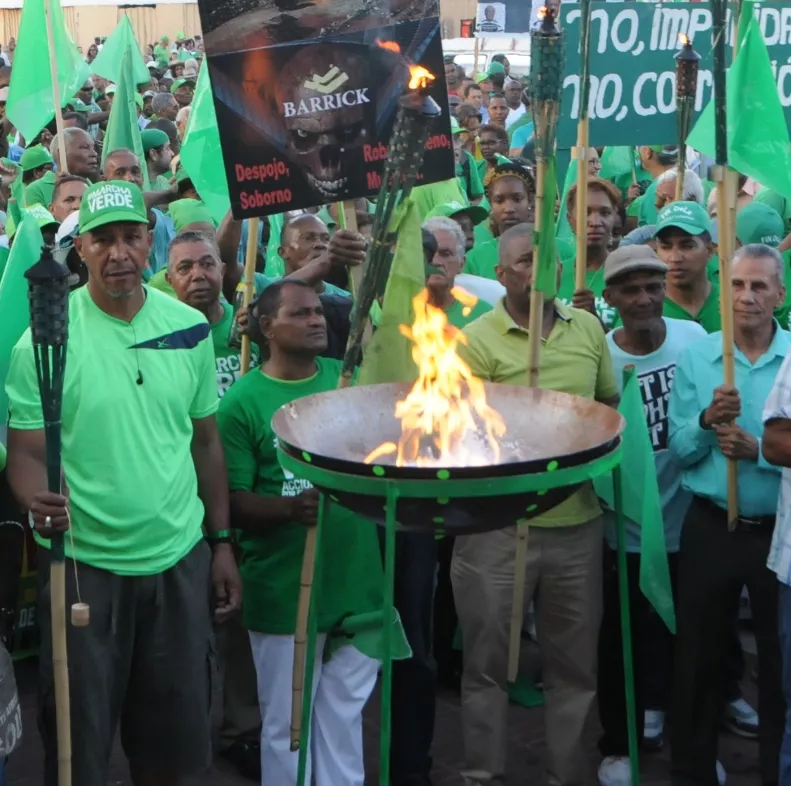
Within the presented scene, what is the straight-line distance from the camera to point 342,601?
4.62 meters

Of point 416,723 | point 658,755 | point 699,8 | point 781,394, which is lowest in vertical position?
point 658,755

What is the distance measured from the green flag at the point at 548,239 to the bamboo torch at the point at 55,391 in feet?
4.98

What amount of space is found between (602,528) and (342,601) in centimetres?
109

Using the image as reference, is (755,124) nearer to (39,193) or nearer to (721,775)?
(721,775)

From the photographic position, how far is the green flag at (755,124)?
4.77 m

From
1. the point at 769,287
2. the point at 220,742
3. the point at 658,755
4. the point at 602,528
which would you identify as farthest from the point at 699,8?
the point at 220,742

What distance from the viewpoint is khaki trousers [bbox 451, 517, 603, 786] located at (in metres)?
4.89

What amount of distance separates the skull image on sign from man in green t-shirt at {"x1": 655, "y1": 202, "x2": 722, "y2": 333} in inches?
82.9

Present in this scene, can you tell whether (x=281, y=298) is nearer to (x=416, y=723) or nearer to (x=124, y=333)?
(x=124, y=333)

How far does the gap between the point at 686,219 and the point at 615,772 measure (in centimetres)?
260

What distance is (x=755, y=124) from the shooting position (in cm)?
480

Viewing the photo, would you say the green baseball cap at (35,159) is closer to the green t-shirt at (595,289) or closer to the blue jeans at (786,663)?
the green t-shirt at (595,289)

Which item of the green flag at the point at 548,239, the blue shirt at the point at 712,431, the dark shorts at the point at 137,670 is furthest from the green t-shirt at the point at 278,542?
the blue shirt at the point at 712,431

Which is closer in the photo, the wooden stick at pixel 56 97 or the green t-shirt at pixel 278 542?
the green t-shirt at pixel 278 542
